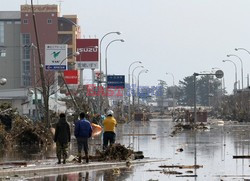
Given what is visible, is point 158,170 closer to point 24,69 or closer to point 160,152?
point 160,152

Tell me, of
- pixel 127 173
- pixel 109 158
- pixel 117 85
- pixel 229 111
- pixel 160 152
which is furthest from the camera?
pixel 229 111

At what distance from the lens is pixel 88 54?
11400cm

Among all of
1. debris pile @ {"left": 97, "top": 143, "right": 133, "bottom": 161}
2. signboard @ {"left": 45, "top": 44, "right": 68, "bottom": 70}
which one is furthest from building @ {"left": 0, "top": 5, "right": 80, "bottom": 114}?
debris pile @ {"left": 97, "top": 143, "right": 133, "bottom": 161}

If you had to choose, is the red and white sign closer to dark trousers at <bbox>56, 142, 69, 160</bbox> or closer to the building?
the building

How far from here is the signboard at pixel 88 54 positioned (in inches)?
4429

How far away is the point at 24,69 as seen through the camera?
156 metres

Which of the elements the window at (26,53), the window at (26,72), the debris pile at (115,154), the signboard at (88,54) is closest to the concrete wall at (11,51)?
the window at (26,72)

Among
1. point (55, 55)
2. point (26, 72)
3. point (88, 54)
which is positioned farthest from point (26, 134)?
point (26, 72)

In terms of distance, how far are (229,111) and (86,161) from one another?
9179 cm

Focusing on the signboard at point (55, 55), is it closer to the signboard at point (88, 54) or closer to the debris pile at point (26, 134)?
the signboard at point (88, 54)

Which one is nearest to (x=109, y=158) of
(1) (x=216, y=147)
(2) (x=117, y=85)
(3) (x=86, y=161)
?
(3) (x=86, y=161)

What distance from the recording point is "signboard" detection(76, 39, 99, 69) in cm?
11250

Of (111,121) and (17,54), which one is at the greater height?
(17,54)

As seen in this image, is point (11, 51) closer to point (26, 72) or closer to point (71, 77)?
point (26, 72)
